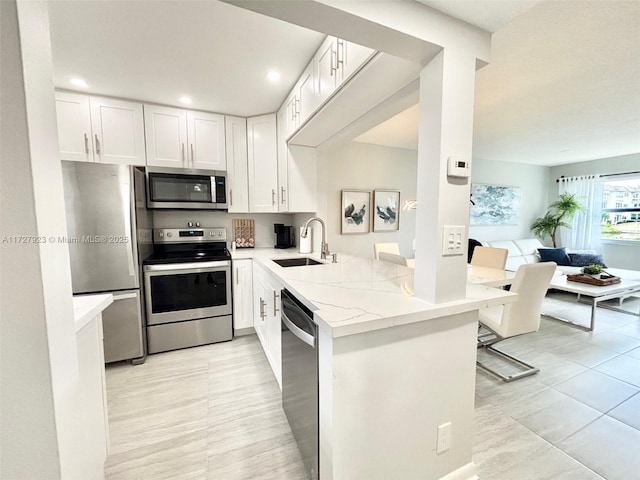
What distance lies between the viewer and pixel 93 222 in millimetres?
2168

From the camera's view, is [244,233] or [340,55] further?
[244,233]

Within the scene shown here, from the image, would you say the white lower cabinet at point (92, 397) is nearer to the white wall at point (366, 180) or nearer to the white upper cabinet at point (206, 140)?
the white upper cabinet at point (206, 140)

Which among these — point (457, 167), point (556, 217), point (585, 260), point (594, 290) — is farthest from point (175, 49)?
point (556, 217)

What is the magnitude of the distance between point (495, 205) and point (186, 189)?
220 inches

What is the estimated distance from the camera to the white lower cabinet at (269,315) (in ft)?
6.15

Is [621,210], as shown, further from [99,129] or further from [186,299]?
[99,129]

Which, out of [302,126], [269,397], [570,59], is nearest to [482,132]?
[570,59]

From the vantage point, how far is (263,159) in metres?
3.03

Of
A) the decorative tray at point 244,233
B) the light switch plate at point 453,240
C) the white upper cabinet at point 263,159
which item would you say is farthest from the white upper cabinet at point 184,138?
the light switch plate at point 453,240

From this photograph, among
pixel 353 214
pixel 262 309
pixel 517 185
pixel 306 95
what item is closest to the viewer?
pixel 306 95

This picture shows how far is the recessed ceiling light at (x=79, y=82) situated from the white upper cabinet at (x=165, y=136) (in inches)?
18.2

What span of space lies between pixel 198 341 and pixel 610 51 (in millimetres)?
4089

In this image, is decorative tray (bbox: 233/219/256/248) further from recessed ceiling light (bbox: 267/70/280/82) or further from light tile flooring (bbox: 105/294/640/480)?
recessed ceiling light (bbox: 267/70/280/82)

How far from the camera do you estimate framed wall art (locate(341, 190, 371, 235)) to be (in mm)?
3816
